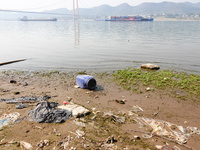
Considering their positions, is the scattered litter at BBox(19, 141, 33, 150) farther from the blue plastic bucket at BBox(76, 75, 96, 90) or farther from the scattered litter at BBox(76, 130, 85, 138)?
the blue plastic bucket at BBox(76, 75, 96, 90)

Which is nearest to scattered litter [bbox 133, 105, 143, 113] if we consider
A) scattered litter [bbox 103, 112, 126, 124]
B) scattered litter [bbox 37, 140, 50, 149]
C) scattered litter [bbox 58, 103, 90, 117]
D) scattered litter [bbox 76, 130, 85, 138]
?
scattered litter [bbox 103, 112, 126, 124]

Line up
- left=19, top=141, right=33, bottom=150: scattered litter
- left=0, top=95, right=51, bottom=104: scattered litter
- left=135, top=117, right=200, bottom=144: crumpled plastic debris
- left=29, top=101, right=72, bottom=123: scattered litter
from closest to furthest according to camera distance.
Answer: left=19, top=141, right=33, bottom=150: scattered litter < left=135, top=117, right=200, bottom=144: crumpled plastic debris < left=29, top=101, right=72, bottom=123: scattered litter < left=0, top=95, right=51, bottom=104: scattered litter

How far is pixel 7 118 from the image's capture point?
623 centimetres

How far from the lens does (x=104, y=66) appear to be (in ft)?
48.4

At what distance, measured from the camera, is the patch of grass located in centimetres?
966

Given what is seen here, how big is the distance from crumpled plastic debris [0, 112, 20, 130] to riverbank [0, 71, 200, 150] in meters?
0.22

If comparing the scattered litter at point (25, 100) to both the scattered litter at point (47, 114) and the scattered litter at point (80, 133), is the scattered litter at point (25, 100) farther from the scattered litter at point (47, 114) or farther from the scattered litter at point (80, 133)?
the scattered litter at point (80, 133)

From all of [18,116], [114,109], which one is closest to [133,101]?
[114,109]

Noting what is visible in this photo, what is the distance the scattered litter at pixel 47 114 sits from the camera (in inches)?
240

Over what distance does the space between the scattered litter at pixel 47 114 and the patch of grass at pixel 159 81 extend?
460 centimetres

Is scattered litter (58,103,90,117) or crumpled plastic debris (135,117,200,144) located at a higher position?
scattered litter (58,103,90,117)

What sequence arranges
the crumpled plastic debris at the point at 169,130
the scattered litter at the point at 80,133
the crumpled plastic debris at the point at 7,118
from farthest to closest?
the crumpled plastic debris at the point at 7,118 → the crumpled plastic debris at the point at 169,130 → the scattered litter at the point at 80,133

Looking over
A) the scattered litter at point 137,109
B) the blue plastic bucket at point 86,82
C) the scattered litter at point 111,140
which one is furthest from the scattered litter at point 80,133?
the blue plastic bucket at point 86,82

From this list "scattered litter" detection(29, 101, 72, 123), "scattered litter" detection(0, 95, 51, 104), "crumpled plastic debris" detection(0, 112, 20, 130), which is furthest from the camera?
"scattered litter" detection(0, 95, 51, 104)
